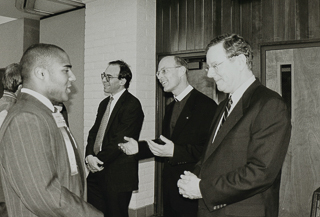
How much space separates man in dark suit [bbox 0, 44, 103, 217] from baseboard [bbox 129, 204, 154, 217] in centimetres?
284

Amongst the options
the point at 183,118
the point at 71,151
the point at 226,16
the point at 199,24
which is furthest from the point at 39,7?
the point at 71,151

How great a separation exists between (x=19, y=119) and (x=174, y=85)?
5.44ft

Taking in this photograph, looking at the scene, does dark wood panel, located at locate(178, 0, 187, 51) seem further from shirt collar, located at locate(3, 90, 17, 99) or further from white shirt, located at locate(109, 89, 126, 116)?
shirt collar, located at locate(3, 90, 17, 99)

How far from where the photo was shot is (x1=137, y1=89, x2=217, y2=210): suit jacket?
246 cm

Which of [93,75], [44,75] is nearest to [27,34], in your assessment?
[93,75]

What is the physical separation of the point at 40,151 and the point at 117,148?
161cm

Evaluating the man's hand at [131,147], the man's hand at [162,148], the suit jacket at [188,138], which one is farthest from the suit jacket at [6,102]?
the man's hand at [162,148]

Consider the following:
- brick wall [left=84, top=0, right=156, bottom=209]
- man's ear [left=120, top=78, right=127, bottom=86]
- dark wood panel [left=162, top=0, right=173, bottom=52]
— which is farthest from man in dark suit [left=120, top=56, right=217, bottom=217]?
dark wood panel [left=162, top=0, right=173, bottom=52]

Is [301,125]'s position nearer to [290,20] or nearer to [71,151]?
[290,20]

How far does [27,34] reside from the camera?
246 inches

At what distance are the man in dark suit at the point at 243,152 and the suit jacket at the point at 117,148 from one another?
4.48 ft

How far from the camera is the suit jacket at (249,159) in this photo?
1.47m

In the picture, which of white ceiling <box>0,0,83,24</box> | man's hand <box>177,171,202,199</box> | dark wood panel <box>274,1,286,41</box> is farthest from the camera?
white ceiling <box>0,0,83,24</box>

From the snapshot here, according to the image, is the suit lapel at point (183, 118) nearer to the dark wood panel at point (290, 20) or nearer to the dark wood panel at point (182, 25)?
the dark wood panel at point (290, 20)
